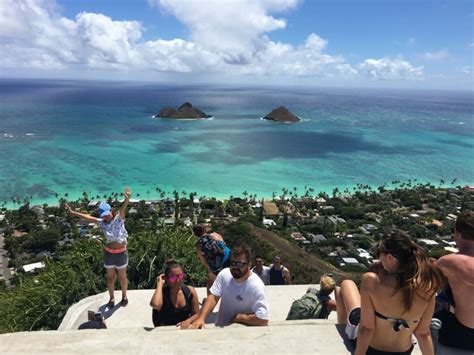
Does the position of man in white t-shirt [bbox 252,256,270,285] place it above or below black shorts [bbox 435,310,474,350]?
below

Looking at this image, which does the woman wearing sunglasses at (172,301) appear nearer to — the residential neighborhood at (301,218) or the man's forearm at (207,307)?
the man's forearm at (207,307)

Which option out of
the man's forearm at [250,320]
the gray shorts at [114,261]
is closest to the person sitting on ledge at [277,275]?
the gray shorts at [114,261]

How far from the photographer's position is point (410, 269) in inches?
105

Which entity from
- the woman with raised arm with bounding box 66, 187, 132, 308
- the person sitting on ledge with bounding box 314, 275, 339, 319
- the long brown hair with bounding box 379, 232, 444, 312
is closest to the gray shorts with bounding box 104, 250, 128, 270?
the woman with raised arm with bounding box 66, 187, 132, 308

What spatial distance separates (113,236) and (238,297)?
7.03ft

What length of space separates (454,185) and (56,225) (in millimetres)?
70387

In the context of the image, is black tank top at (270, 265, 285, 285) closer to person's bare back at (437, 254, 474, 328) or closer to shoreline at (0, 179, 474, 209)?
person's bare back at (437, 254, 474, 328)

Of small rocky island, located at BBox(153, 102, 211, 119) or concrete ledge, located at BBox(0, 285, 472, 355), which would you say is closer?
concrete ledge, located at BBox(0, 285, 472, 355)

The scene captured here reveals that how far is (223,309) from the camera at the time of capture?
4074mm

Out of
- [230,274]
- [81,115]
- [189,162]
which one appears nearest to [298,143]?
[189,162]

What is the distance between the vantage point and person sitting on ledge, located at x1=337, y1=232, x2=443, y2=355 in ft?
8.80

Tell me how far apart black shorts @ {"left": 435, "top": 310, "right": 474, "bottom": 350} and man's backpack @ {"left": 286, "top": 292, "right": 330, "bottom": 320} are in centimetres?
155

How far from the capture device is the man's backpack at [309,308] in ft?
14.8

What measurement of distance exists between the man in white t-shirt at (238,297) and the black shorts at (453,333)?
158 centimetres
